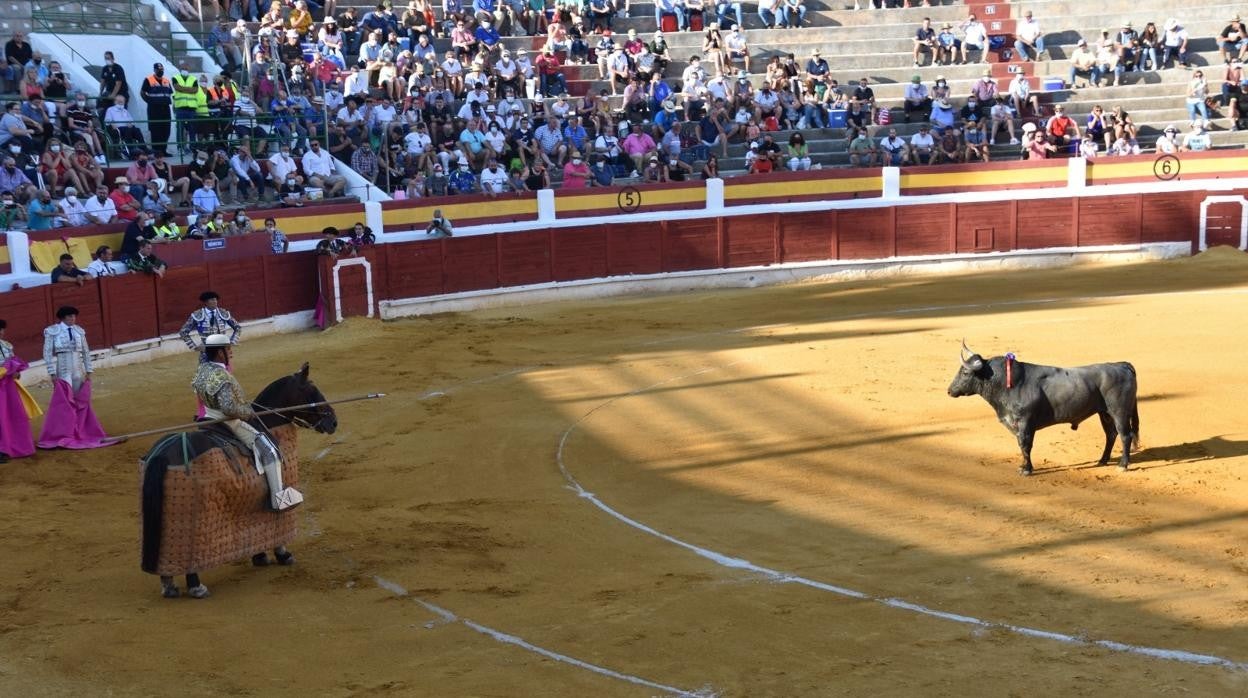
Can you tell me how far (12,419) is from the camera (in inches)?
522

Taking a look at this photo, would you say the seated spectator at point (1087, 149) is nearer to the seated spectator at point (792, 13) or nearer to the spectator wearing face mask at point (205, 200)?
the seated spectator at point (792, 13)

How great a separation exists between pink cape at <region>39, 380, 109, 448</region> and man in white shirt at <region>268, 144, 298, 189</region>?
8902 mm

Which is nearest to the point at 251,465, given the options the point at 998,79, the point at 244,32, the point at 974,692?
the point at 974,692

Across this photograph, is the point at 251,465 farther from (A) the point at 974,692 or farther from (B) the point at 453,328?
(B) the point at 453,328

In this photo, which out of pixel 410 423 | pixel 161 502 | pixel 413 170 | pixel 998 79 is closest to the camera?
pixel 161 502

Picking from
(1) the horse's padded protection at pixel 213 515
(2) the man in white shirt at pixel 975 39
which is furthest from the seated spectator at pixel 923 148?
(1) the horse's padded protection at pixel 213 515

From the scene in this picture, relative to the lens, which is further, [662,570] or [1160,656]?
[662,570]

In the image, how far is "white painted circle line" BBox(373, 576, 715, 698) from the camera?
739cm

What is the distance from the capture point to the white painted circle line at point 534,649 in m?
7.39

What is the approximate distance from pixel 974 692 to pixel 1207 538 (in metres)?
3.41

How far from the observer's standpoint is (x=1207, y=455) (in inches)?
466

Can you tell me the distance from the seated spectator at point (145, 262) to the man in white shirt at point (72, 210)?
0.88 meters

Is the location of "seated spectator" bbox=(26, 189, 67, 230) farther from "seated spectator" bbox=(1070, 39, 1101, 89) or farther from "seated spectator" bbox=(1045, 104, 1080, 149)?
"seated spectator" bbox=(1070, 39, 1101, 89)

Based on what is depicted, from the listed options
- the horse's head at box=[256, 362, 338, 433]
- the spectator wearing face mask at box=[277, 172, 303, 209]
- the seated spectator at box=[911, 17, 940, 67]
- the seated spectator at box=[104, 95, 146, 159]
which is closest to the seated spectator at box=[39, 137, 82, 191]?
the seated spectator at box=[104, 95, 146, 159]
